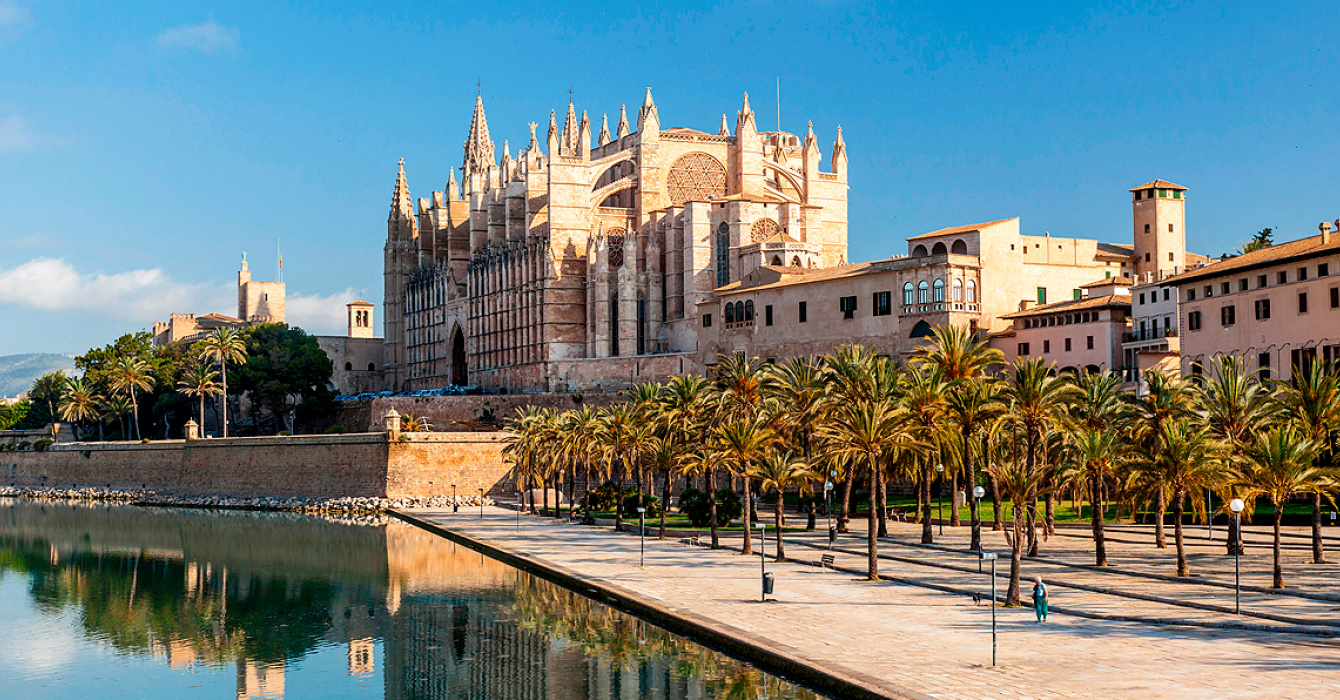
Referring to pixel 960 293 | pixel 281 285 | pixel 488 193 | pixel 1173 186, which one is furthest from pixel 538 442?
pixel 281 285

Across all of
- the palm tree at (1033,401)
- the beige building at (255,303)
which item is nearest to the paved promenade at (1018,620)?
the palm tree at (1033,401)

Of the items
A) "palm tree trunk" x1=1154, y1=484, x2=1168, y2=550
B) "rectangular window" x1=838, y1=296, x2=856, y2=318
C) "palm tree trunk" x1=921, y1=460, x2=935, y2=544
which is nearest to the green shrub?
"palm tree trunk" x1=921, y1=460, x2=935, y2=544

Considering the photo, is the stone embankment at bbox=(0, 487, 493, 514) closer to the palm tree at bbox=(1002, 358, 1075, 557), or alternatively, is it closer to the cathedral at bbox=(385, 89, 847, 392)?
the cathedral at bbox=(385, 89, 847, 392)

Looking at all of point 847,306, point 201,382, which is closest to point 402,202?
point 201,382

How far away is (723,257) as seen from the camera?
72.9m

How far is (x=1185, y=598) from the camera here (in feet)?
87.5

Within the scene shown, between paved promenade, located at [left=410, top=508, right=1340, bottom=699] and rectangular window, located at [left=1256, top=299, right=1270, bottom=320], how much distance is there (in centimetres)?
1080

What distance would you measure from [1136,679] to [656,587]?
13.6 m

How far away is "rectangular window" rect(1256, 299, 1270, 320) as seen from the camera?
149 feet

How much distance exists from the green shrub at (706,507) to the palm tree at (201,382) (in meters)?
45.8

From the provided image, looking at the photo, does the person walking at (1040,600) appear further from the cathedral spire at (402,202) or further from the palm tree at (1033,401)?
the cathedral spire at (402,202)

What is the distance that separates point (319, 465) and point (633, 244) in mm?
22371

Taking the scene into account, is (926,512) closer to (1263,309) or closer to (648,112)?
(1263,309)

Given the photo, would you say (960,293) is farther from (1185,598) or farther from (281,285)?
(281,285)
